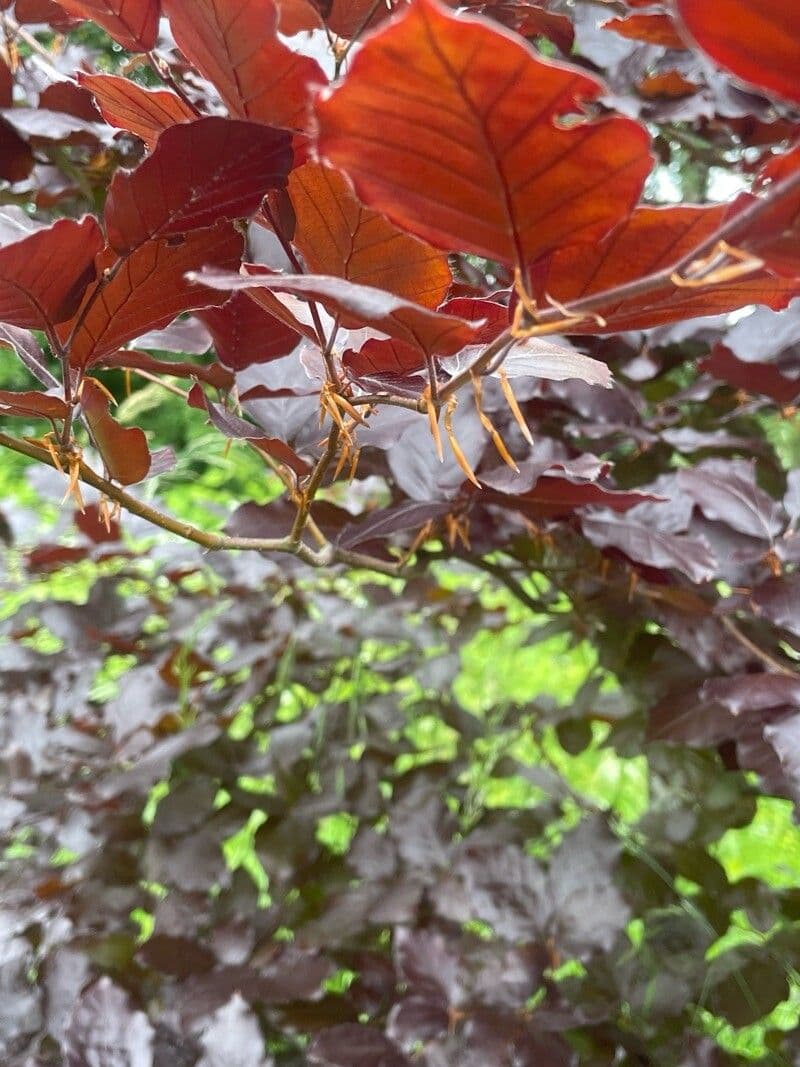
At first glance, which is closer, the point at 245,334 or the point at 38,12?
the point at 245,334

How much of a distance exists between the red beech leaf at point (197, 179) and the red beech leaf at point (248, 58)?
0.03 meters

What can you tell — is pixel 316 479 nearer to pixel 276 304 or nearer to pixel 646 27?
pixel 276 304

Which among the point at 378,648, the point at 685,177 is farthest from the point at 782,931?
the point at 685,177

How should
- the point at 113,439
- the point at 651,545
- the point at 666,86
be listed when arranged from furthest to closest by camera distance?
the point at 666,86, the point at 651,545, the point at 113,439

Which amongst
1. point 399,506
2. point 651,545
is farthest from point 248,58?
point 651,545

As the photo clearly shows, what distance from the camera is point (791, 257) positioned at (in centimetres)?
24

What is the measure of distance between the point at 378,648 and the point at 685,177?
2059 millimetres

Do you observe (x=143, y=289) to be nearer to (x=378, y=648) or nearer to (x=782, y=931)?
(x=782, y=931)

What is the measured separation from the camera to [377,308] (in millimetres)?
253

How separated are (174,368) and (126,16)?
188mm

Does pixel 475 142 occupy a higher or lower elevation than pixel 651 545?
higher

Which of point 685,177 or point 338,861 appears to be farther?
point 685,177

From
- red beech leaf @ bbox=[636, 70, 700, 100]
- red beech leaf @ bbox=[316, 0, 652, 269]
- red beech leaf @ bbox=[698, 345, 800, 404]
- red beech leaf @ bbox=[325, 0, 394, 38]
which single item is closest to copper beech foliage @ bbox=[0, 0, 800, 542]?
red beech leaf @ bbox=[316, 0, 652, 269]

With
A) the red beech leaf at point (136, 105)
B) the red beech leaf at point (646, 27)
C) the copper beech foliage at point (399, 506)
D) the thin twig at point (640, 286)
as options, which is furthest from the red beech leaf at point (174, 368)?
the red beech leaf at point (646, 27)
